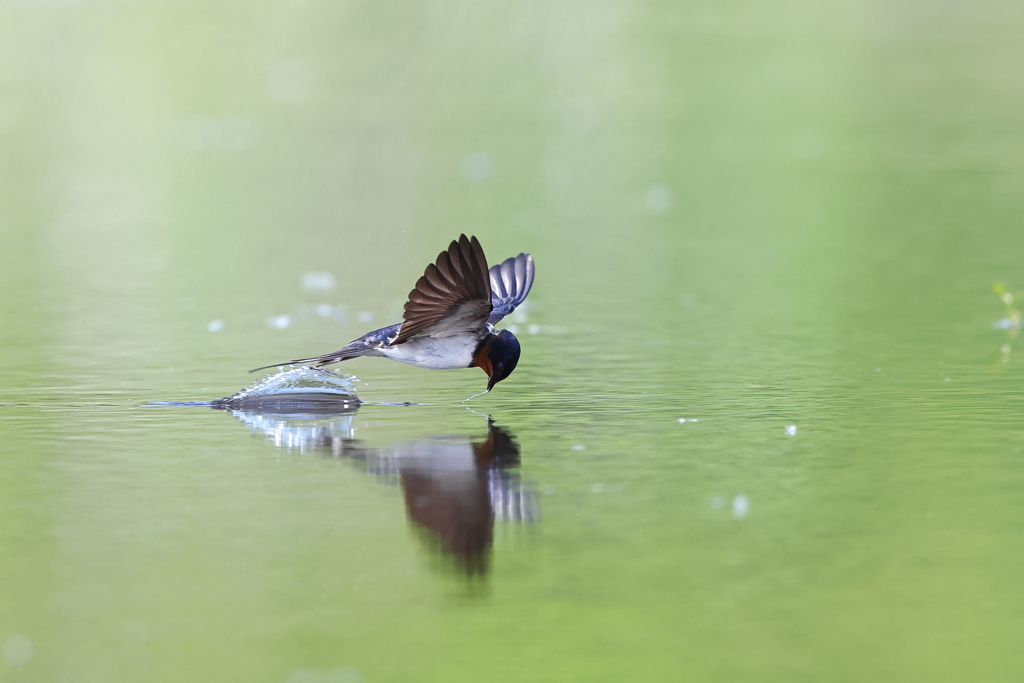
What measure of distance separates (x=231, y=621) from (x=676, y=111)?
1657 centimetres

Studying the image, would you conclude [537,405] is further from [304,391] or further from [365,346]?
[304,391]

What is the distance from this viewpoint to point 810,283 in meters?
10.4

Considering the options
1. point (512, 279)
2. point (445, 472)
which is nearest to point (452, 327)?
point (445, 472)

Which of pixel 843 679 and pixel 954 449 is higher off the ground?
pixel 954 449

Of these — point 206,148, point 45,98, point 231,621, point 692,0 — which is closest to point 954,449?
point 231,621

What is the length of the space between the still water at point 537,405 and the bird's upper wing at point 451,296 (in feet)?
1.48

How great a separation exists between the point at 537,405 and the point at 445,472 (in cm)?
132

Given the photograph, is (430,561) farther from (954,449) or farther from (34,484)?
(954,449)

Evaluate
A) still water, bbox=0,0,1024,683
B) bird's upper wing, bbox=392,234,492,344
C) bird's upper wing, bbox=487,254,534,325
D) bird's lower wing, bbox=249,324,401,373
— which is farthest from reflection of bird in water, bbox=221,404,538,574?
bird's upper wing, bbox=487,254,534,325

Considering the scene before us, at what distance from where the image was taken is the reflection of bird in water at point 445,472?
5016mm

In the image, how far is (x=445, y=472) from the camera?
5.83m

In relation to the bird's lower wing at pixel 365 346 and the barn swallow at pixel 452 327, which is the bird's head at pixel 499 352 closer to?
the barn swallow at pixel 452 327

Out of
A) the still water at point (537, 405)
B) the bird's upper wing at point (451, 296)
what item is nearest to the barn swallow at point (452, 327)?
the bird's upper wing at point (451, 296)

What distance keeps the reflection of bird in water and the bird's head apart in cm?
30
